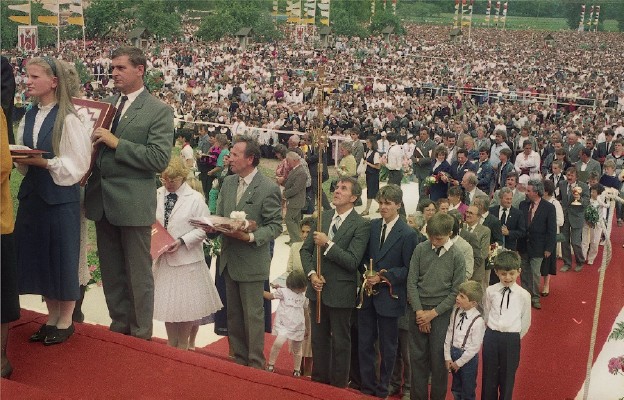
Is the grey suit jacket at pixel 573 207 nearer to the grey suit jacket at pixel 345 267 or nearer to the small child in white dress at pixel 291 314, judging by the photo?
the small child in white dress at pixel 291 314

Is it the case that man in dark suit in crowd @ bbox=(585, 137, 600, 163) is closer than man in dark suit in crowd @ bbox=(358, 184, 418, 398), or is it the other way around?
man in dark suit in crowd @ bbox=(358, 184, 418, 398)

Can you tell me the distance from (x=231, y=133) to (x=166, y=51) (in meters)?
25.6

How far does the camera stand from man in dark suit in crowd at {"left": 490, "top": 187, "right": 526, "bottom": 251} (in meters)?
9.45

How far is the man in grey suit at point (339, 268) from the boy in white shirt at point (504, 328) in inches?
46.7

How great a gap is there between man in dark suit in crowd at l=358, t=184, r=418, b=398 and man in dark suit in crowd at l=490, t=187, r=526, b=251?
3.86m

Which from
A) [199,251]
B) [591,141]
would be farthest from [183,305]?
[591,141]

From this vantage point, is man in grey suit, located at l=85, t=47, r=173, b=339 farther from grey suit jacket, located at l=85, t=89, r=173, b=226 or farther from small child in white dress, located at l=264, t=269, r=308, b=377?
small child in white dress, located at l=264, t=269, r=308, b=377

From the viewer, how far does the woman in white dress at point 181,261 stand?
5.93 metres

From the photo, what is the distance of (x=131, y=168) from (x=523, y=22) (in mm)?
95845

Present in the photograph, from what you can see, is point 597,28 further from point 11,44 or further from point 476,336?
point 476,336

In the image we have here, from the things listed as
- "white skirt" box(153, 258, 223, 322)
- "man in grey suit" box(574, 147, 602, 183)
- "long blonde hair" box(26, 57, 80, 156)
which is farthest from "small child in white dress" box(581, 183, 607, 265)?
"long blonde hair" box(26, 57, 80, 156)

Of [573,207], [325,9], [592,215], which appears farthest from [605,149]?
[325,9]

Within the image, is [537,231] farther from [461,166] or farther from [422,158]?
[422,158]

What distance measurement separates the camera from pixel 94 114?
464 centimetres
